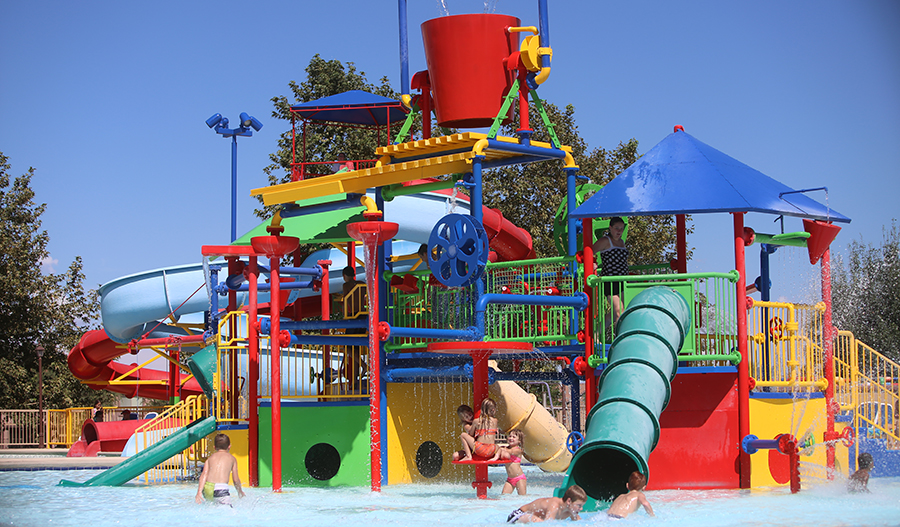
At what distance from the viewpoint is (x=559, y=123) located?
29516mm

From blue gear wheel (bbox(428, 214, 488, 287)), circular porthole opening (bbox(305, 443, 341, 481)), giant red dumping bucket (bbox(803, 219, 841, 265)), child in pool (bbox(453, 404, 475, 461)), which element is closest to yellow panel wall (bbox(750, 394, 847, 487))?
giant red dumping bucket (bbox(803, 219, 841, 265))

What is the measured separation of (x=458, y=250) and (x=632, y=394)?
9.16 feet

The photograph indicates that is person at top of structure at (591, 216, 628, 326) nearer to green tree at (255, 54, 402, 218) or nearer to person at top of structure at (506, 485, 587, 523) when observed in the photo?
person at top of structure at (506, 485, 587, 523)

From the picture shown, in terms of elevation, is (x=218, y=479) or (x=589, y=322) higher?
(x=589, y=322)

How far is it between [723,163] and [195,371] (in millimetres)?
9309

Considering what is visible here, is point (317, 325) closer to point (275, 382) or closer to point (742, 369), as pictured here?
point (275, 382)

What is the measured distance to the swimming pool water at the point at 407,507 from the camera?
32.6 ft

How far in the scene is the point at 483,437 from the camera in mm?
11961

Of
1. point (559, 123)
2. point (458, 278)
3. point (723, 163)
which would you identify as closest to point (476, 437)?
point (458, 278)

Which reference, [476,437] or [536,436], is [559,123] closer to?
[536,436]

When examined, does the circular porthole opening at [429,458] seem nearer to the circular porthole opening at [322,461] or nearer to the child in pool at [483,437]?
the circular porthole opening at [322,461]

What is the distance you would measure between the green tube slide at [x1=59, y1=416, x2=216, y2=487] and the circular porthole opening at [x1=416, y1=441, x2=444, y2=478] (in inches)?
129

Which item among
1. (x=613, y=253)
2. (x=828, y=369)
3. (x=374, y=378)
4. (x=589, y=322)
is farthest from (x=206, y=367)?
(x=828, y=369)

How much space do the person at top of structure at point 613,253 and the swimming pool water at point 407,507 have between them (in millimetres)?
2791
